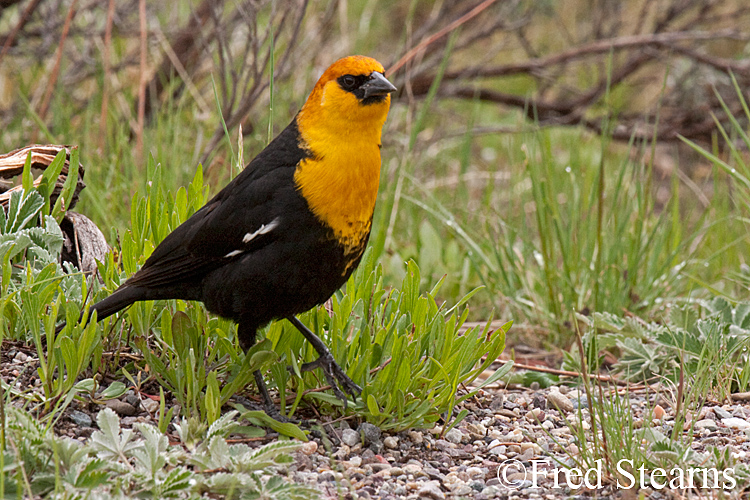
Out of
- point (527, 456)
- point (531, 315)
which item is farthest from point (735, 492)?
point (531, 315)

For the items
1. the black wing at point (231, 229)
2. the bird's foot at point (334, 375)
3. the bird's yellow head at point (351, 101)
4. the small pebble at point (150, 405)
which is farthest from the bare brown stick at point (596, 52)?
the small pebble at point (150, 405)

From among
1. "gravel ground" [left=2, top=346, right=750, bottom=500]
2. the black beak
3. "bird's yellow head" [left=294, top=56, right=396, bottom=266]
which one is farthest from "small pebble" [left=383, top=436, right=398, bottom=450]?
the black beak

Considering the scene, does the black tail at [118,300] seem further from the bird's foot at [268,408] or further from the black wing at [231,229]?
the bird's foot at [268,408]

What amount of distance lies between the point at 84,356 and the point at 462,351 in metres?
1.21

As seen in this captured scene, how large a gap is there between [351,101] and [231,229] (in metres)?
0.62

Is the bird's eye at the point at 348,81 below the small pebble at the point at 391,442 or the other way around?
the other way around

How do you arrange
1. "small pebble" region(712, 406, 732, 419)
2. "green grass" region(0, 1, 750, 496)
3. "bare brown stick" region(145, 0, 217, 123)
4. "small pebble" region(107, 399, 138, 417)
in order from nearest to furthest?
"green grass" region(0, 1, 750, 496) → "small pebble" region(107, 399, 138, 417) → "small pebble" region(712, 406, 732, 419) → "bare brown stick" region(145, 0, 217, 123)

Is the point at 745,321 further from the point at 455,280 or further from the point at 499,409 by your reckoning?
the point at 455,280

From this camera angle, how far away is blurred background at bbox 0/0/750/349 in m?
3.92

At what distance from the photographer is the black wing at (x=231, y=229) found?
276cm

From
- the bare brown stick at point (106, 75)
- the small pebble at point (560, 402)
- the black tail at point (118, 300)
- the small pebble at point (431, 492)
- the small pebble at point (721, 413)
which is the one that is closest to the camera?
the small pebble at point (431, 492)

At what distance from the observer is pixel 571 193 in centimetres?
406

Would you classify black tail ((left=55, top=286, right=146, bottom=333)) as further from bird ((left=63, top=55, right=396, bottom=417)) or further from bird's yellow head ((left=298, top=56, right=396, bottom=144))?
bird's yellow head ((left=298, top=56, right=396, bottom=144))

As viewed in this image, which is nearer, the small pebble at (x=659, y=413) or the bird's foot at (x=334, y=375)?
the bird's foot at (x=334, y=375)
